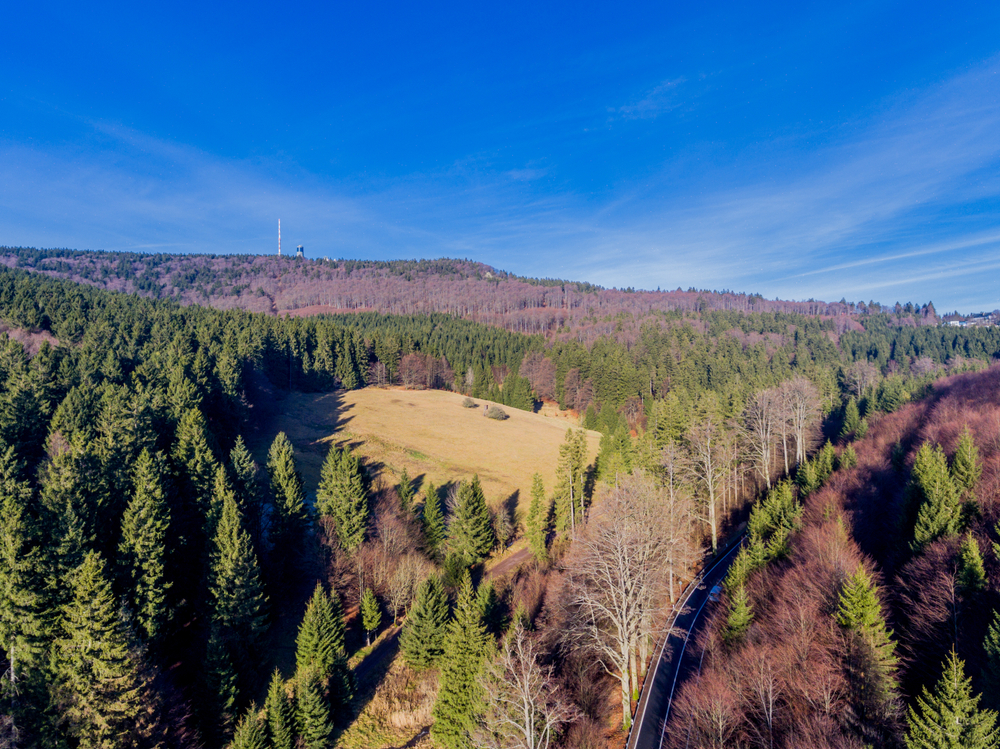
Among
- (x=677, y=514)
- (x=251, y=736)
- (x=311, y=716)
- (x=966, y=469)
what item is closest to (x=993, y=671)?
(x=966, y=469)

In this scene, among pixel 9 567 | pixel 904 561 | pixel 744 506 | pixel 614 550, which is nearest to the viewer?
Answer: pixel 9 567

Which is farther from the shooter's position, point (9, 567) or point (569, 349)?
point (569, 349)

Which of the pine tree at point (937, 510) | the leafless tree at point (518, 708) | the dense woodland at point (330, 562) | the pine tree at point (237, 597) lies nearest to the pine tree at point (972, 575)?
the dense woodland at point (330, 562)

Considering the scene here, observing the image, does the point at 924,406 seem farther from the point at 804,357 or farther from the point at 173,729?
the point at 173,729

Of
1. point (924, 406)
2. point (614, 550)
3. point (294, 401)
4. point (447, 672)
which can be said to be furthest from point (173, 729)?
point (924, 406)

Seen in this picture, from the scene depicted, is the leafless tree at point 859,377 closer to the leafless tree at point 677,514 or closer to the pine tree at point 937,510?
the leafless tree at point 677,514

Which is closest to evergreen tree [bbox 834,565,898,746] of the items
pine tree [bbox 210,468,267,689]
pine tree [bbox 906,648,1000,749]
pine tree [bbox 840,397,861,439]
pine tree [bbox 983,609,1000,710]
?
pine tree [bbox 983,609,1000,710]
